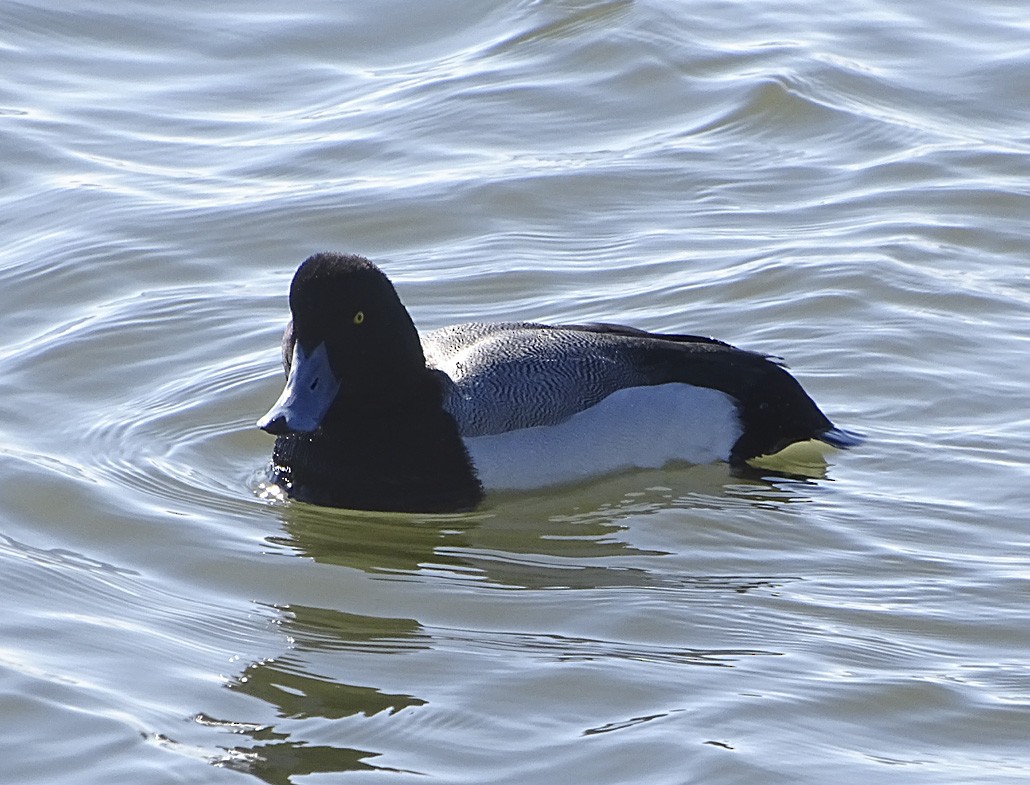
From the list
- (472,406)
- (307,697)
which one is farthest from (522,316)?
(307,697)

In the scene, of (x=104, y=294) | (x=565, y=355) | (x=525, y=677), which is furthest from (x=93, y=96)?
(x=525, y=677)

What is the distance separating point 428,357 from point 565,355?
0.65 metres

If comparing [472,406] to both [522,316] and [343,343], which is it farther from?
[522,316]

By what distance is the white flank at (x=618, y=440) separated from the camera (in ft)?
24.4

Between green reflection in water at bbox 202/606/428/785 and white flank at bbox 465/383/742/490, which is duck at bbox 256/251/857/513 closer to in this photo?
white flank at bbox 465/383/742/490

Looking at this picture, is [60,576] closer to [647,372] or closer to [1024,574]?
[647,372]

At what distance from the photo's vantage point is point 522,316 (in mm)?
9328

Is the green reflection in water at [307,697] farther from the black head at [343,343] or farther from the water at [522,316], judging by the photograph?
the black head at [343,343]

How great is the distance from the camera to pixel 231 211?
10.5 meters

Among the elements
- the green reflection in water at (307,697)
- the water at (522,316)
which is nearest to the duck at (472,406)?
the water at (522,316)

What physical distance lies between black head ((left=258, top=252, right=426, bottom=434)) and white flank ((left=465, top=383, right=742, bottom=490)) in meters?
0.44

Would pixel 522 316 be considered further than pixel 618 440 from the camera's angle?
Yes

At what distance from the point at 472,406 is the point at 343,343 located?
1.88 ft

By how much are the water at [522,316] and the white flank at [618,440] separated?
0.35ft
